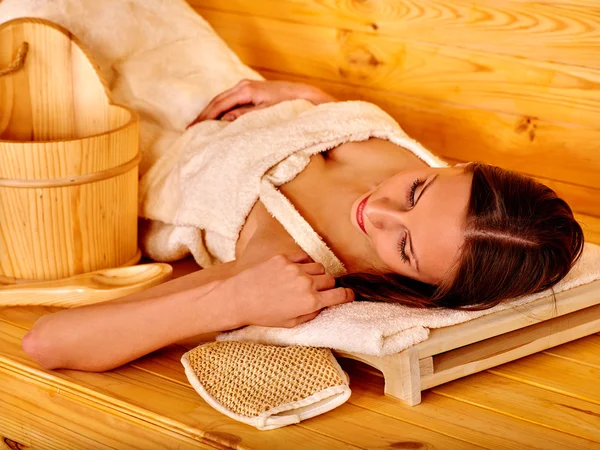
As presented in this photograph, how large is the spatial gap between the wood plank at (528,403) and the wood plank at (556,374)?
19 millimetres

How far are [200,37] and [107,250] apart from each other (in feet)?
2.44

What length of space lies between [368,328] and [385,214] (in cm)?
24

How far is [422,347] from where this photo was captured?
1479 mm

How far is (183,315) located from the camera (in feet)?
5.10

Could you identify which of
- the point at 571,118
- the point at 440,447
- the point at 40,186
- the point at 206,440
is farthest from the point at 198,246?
the point at 571,118

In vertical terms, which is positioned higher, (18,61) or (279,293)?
(18,61)

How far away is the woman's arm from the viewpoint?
5.05ft

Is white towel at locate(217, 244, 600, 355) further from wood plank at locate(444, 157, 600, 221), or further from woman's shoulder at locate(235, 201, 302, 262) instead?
wood plank at locate(444, 157, 600, 221)

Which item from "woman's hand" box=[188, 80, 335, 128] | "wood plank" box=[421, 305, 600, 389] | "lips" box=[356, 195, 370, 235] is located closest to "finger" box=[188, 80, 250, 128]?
"woman's hand" box=[188, 80, 335, 128]

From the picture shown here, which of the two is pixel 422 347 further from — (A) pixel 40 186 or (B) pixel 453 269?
(A) pixel 40 186

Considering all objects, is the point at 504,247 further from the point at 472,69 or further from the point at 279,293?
the point at 472,69

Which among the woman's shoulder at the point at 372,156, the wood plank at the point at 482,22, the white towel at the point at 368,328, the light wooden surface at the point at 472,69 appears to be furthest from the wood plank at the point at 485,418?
the wood plank at the point at 482,22

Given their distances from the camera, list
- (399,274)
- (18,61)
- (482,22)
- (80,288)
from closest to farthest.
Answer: (399,274) → (80,288) → (18,61) → (482,22)

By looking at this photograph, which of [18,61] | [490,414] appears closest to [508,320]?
[490,414]
